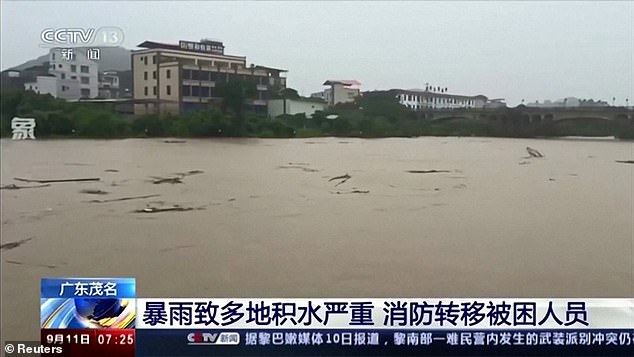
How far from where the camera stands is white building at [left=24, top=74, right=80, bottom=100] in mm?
1747

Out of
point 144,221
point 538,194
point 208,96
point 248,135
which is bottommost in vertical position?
point 144,221

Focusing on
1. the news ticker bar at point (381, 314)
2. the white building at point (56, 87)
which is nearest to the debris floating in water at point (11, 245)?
the white building at point (56, 87)

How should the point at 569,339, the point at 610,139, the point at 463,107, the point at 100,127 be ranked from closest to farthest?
the point at 569,339 < the point at 610,139 < the point at 463,107 < the point at 100,127

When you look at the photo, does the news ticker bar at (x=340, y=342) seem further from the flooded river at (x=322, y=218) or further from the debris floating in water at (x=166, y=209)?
the debris floating in water at (x=166, y=209)

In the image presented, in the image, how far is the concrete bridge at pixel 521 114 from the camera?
72.2 inches

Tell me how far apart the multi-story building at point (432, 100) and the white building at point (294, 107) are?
28cm

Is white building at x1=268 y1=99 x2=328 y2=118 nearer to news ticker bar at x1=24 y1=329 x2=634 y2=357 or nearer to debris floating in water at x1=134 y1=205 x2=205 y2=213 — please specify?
debris floating in water at x1=134 y1=205 x2=205 y2=213

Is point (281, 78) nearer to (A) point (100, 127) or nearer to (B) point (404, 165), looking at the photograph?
(B) point (404, 165)

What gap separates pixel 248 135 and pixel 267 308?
839mm

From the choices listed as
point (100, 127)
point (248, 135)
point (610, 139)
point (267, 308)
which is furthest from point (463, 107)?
point (100, 127)

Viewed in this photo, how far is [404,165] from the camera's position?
6.33ft

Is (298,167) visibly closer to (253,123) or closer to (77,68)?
(253,123)

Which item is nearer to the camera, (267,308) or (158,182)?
(267,308)

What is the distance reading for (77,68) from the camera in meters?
1.64
